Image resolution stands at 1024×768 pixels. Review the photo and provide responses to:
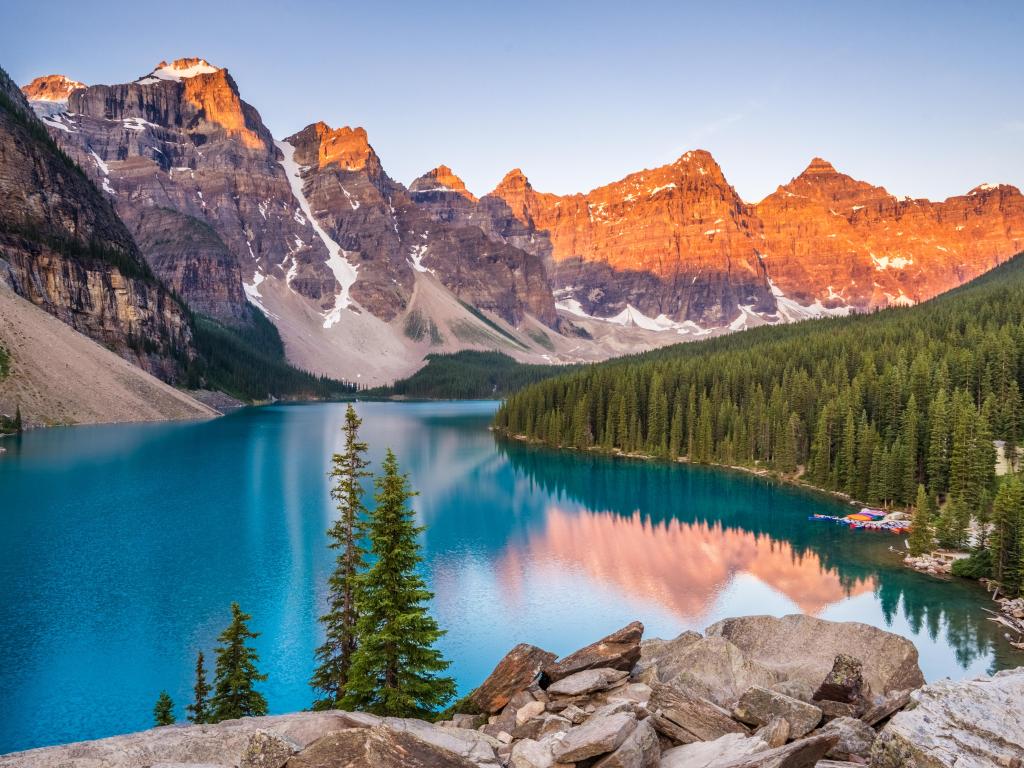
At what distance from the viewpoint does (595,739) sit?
10.9 meters

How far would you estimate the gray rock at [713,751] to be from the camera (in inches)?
404

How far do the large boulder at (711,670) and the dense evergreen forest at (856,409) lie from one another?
26.3 m

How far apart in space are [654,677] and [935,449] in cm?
5208

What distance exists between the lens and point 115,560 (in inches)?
1567

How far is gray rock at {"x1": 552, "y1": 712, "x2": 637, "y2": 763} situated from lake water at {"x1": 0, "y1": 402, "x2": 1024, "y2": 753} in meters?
15.0

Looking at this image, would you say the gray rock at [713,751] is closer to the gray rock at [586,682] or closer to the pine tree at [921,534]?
the gray rock at [586,682]

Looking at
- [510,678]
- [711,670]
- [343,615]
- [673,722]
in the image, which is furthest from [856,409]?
[673,722]

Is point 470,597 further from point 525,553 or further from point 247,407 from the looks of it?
point 247,407

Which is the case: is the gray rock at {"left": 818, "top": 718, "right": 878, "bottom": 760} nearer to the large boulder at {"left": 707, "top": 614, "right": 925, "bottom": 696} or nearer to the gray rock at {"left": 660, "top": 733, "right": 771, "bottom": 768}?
the gray rock at {"left": 660, "top": 733, "right": 771, "bottom": 768}

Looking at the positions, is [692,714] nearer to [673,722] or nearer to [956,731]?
[673,722]

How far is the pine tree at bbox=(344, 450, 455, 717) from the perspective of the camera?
1725 cm

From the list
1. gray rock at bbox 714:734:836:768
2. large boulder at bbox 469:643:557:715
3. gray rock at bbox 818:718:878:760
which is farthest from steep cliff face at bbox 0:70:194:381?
gray rock at bbox 818:718:878:760

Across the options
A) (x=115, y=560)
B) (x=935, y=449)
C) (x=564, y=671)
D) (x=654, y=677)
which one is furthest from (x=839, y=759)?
(x=935, y=449)

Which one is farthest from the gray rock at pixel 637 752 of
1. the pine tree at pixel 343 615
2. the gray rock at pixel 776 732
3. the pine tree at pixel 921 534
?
the pine tree at pixel 921 534
